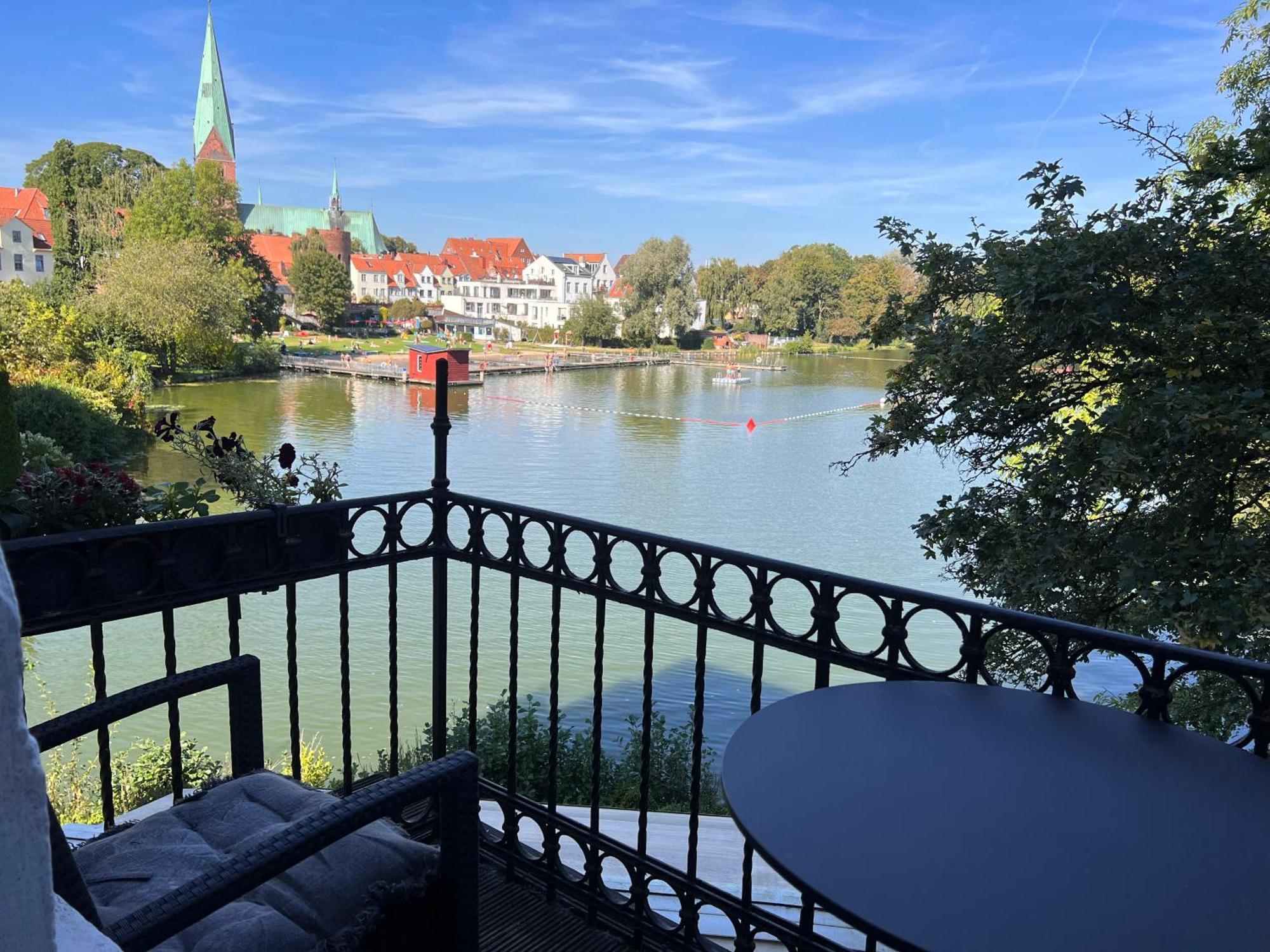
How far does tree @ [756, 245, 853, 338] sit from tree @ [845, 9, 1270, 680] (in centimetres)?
6101

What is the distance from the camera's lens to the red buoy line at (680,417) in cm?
3045

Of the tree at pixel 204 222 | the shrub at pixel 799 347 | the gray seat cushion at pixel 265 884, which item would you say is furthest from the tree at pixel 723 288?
the gray seat cushion at pixel 265 884

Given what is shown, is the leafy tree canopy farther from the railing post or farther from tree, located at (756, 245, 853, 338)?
the railing post

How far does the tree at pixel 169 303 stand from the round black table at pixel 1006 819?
33.2 metres

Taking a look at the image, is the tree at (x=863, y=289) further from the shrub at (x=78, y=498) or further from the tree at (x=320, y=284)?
the shrub at (x=78, y=498)

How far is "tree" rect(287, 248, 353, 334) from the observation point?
5600 centimetres

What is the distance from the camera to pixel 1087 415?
4.91 metres

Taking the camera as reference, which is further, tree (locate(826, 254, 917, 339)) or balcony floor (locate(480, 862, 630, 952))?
tree (locate(826, 254, 917, 339))

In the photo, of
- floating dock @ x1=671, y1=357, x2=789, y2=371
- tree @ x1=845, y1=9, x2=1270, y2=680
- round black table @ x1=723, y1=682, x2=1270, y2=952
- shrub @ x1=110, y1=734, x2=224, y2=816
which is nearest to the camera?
round black table @ x1=723, y1=682, x2=1270, y2=952

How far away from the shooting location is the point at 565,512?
57.5ft

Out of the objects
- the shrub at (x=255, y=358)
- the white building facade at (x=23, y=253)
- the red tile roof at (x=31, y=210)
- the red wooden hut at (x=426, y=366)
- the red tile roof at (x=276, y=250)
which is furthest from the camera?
the red tile roof at (x=276, y=250)

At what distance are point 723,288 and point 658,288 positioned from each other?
12.9m

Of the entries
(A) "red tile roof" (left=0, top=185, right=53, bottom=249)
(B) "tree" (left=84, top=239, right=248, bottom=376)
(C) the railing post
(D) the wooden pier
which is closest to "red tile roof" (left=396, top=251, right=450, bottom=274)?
(D) the wooden pier

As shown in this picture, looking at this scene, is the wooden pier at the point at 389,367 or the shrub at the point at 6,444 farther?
the wooden pier at the point at 389,367
